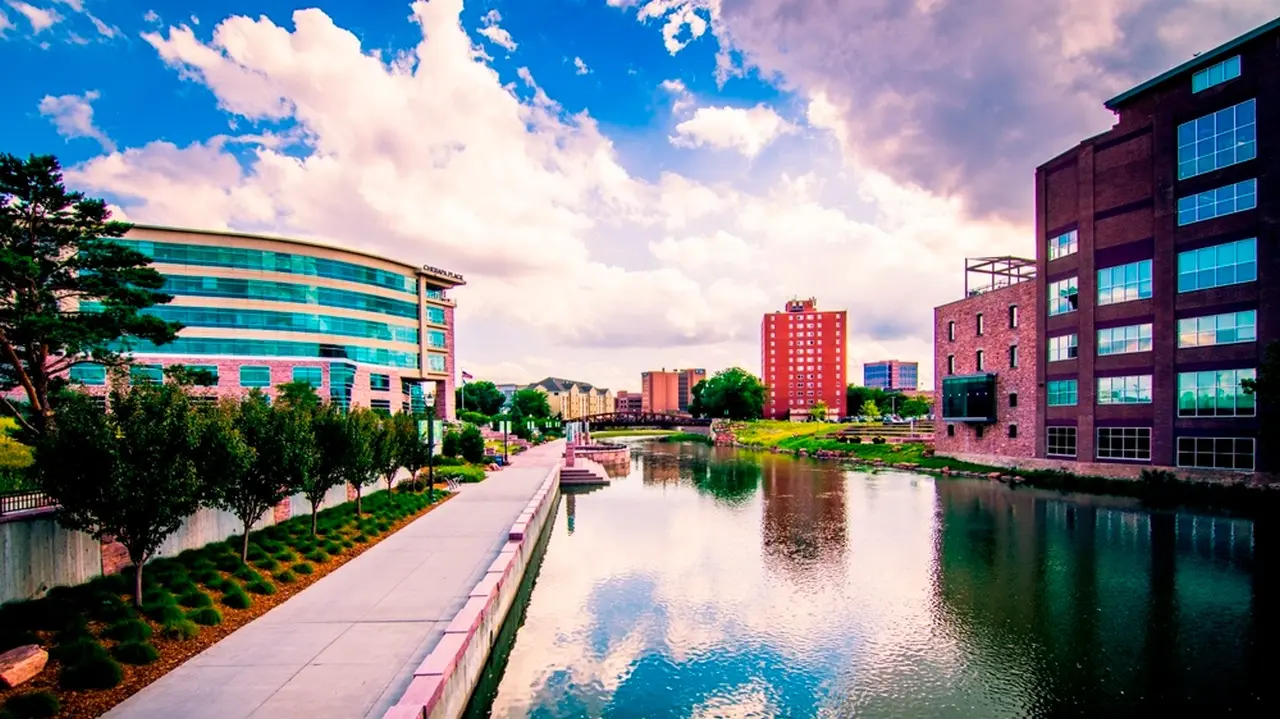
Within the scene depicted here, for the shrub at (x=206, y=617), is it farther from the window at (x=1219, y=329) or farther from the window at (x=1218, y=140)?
the window at (x=1218, y=140)

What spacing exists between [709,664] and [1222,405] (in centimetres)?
3722

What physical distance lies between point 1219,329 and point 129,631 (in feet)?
157

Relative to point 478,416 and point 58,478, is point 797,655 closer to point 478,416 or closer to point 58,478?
point 58,478

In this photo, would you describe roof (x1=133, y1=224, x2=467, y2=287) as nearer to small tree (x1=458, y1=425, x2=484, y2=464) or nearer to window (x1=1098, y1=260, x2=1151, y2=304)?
small tree (x1=458, y1=425, x2=484, y2=464)

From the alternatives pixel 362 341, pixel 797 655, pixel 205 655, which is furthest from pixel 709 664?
pixel 362 341

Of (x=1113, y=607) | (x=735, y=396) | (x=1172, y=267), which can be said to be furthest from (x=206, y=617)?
(x=735, y=396)

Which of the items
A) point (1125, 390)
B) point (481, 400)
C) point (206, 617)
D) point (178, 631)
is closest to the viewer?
point (178, 631)

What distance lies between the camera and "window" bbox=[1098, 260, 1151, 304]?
3775cm

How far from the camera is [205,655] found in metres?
10.8

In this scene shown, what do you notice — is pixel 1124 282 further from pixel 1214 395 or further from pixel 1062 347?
pixel 1214 395

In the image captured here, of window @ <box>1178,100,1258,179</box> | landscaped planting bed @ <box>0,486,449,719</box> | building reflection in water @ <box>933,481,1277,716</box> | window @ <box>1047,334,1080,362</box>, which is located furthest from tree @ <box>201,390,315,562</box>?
window @ <box>1178,100,1258,179</box>

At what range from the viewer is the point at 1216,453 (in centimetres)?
Result: 3422

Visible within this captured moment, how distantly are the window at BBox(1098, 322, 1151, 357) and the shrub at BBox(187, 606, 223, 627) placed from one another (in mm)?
47214

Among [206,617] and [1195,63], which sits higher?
[1195,63]
